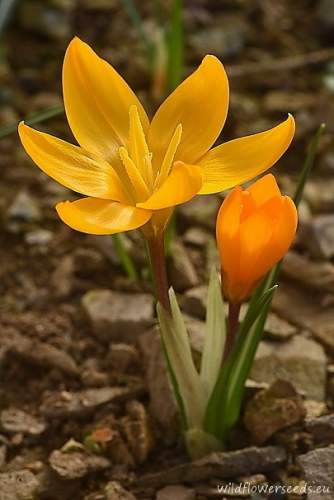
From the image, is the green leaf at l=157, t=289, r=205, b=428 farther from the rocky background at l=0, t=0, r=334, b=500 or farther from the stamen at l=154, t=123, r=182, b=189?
the stamen at l=154, t=123, r=182, b=189

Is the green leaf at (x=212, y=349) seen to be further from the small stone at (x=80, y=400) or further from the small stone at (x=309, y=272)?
the small stone at (x=309, y=272)

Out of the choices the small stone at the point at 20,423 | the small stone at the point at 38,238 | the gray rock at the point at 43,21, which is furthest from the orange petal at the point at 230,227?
the gray rock at the point at 43,21

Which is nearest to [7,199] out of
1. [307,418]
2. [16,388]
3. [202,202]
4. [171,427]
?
[202,202]

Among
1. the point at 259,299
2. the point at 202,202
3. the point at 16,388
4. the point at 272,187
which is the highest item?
the point at 272,187

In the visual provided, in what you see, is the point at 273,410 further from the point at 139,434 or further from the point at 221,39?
the point at 221,39

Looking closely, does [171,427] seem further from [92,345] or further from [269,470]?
[92,345]

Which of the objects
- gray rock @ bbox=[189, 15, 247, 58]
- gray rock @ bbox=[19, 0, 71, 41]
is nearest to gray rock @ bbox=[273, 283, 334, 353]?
gray rock @ bbox=[189, 15, 247, 58]

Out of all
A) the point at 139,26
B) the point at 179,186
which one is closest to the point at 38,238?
the point at 139,26
